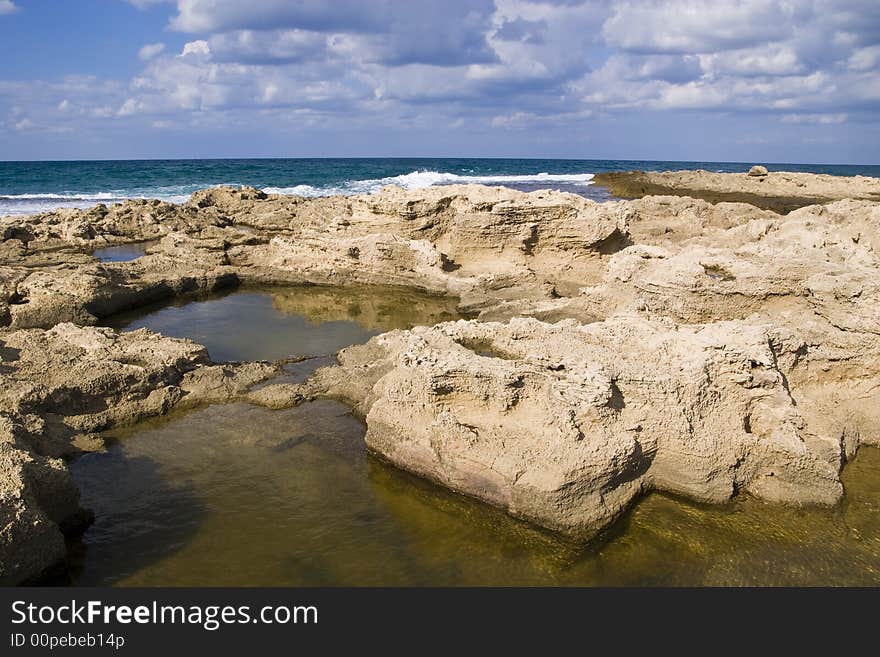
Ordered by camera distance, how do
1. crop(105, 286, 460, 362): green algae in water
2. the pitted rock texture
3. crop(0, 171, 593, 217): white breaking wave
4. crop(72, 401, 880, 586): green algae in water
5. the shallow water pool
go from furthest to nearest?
crop(0, 171, 593, 217): white breaking wave, the shallow water pool, crop(105, 286, 460, 362): green algae in water, the pitted rock texture, crop(72, 401, 880, 586): green algae in water

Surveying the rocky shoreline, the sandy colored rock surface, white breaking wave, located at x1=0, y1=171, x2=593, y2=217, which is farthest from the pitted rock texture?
the sandy colored rock surface

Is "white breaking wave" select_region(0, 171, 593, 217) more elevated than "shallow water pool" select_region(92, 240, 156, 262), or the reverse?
"white breaking wave" select_region(0, 171, 593, 217)

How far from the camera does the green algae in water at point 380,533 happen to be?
489 cm

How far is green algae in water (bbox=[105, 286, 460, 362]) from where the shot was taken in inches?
410

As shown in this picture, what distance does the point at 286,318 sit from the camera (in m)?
12.3

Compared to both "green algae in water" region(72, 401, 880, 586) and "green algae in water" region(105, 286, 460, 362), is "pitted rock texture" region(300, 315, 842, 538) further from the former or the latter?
A: "green algae in water" region(105, 286, 460, 362)

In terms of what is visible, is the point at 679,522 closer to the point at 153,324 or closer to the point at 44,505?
the point at 44,505

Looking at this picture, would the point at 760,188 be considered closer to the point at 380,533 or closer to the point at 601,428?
the point at 601,428

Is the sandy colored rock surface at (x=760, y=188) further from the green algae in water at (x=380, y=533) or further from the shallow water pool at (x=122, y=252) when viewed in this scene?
the green algae in water at (x=380, y=533)

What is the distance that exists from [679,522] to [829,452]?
2077mm

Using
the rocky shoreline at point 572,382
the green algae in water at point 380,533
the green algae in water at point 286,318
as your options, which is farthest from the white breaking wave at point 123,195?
the green algae in water at point 380,533

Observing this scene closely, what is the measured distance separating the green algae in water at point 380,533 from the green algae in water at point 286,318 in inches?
144

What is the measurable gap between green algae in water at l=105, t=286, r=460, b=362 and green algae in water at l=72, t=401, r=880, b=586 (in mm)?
3659

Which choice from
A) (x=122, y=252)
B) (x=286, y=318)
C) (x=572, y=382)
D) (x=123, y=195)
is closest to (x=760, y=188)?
(x=286, y=318)
